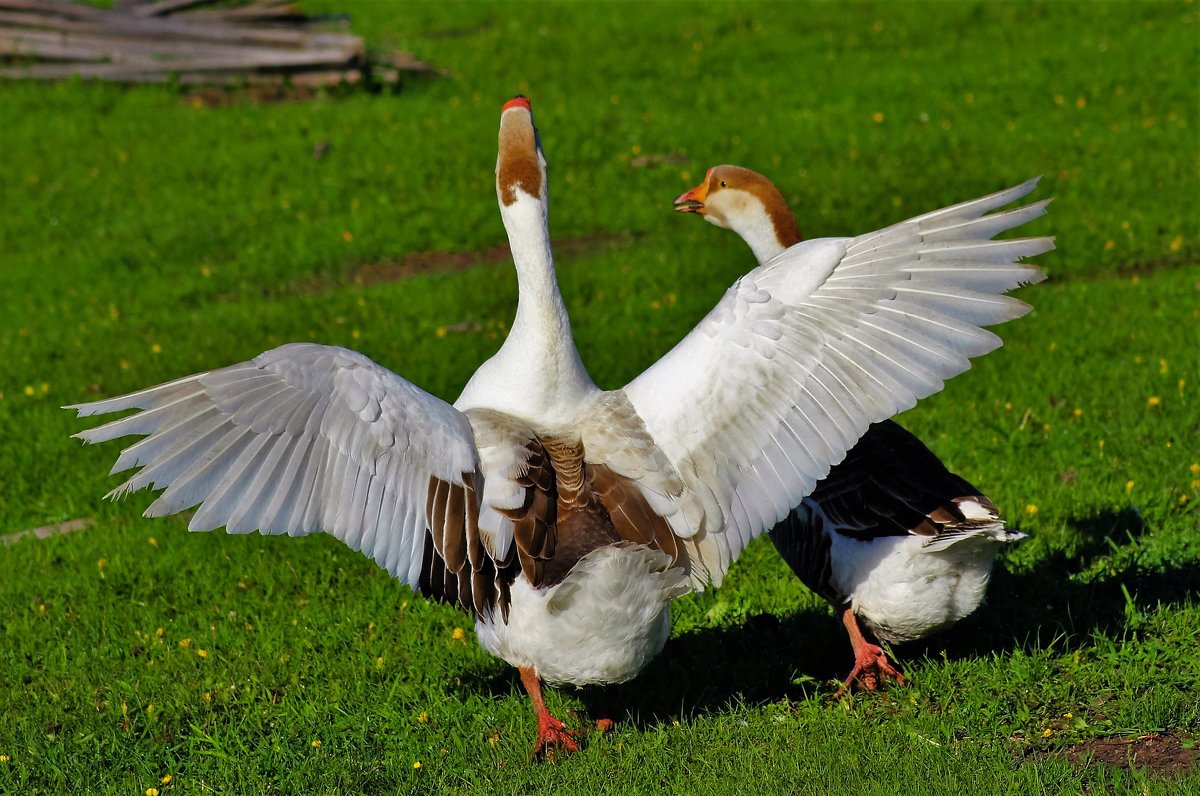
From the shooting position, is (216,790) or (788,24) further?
(788,24)

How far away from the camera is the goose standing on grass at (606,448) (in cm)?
454

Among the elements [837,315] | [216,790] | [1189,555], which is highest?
[837,315]

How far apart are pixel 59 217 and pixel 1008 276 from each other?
39.6ft

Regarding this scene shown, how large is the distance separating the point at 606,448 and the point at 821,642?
6.06ft

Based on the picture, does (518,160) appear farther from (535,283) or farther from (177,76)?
(177,76)

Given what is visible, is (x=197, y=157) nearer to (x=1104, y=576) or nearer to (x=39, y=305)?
(x=39, y=305)

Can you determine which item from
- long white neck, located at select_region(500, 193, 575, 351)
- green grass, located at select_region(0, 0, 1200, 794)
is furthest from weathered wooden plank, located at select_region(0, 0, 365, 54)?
long white neck, located at select_region(500, 193, 575, 351)

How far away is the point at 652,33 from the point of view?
1922cm

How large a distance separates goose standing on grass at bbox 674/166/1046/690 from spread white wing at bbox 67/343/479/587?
1.54 m

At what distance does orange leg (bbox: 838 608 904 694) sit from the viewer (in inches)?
217

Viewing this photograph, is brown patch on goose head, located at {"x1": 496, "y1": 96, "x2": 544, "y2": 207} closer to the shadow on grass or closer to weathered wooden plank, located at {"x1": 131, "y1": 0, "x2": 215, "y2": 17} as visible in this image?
the shadow on grass

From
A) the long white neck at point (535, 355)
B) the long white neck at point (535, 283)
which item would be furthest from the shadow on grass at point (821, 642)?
the long white neck at point (535, 283)

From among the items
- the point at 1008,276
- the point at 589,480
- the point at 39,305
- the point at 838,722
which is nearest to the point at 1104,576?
the point at 838,722

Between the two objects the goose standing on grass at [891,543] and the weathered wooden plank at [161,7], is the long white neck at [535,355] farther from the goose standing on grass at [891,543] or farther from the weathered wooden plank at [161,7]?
the weathered wooden plank at [161,7]
